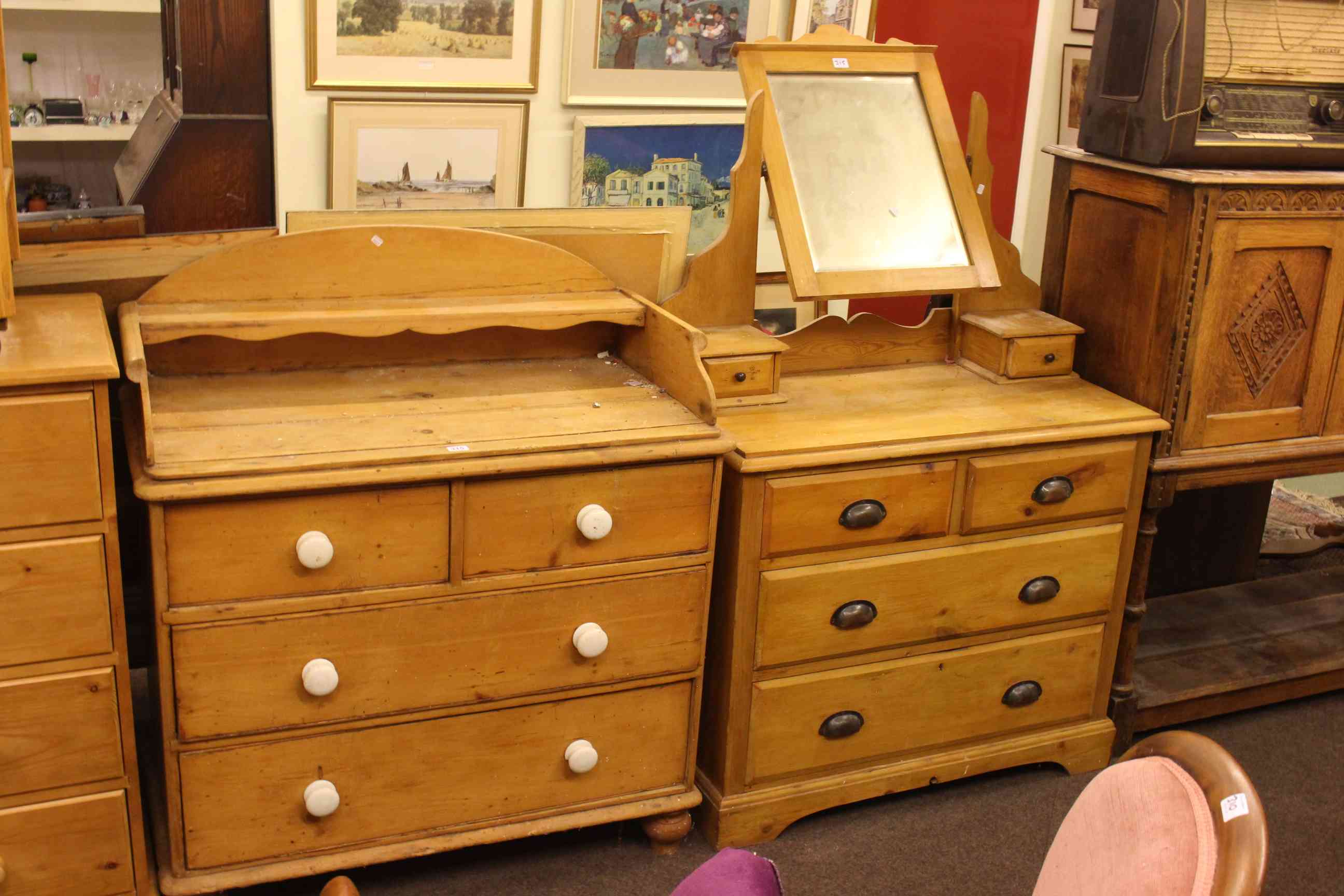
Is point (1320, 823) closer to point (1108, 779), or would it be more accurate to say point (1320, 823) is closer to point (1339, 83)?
point (1339, 83)

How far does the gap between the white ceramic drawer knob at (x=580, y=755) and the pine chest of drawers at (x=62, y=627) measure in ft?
2.59

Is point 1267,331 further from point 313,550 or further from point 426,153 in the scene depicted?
point 426,153

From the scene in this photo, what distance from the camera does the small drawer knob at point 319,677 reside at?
2369 mm

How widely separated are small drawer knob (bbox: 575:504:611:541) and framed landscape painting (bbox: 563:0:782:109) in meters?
2.10

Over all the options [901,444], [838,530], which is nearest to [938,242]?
[901,444]

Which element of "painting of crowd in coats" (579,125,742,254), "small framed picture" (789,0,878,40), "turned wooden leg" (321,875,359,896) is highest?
"small framed picture" (789,0,878,40)

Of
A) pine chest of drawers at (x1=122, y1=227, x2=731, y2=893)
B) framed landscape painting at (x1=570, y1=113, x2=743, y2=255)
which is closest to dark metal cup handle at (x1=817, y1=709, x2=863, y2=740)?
pine chest of drawers at (x1=122, y1=227, x2=731, y2=893)

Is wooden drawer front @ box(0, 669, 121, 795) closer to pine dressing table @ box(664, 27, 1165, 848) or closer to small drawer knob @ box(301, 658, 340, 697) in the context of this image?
small drawer knob @ box(301, 658, 340, 697)

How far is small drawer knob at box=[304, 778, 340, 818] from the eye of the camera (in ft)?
8.05

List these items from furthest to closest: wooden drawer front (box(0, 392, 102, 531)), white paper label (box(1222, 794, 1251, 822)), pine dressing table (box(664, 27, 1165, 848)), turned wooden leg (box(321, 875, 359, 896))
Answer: pine dressing table (box(664, 27, 1165, 848)) → wooden drawer front (box(0, 392, 102, 531)) → turned wooden leg (box(321, 875, 359, 896)) → white paper label (box(1222, 794, 1251, 822))

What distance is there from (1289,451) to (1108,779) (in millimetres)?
2062

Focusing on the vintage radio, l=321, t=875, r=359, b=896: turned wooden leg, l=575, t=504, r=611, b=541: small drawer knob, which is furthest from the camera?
the vintage radio

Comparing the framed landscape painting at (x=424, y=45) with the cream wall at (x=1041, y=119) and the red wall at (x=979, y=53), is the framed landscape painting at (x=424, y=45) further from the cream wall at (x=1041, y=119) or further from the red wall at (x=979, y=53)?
the cream wall at (x=1041, y=119)

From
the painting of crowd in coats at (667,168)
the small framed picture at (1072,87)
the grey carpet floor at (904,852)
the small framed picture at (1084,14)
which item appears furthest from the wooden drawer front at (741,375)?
the small framed picture at (1084,14)
